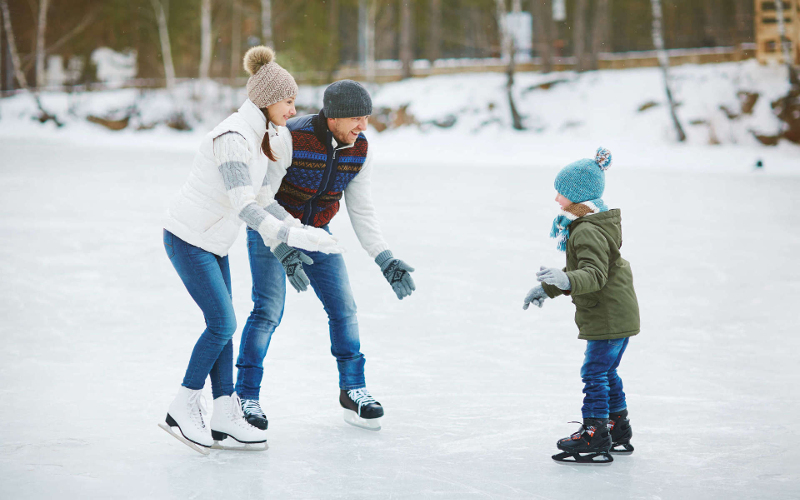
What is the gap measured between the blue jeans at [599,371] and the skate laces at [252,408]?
112cm

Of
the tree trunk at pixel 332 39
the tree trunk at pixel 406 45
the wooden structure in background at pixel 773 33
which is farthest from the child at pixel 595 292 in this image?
the tree trunk at pixel 332 39

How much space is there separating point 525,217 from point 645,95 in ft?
37.3

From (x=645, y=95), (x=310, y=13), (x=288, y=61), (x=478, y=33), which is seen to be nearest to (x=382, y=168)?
(x=645, y=95)

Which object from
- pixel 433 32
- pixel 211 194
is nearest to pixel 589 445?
pixel 211 194

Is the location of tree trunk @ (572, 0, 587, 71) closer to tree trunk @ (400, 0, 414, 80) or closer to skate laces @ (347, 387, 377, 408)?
tree trunk @ (400, 0, 414, 80)

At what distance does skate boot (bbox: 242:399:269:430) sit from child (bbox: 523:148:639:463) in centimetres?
101

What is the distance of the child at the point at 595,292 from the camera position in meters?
2.81

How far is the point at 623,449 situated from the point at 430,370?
1228 mm

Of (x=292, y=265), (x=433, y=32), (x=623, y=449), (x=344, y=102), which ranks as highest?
(x=433, y=32)

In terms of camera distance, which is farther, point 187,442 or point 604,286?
point 187,442

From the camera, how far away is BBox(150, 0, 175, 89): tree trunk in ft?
89.5

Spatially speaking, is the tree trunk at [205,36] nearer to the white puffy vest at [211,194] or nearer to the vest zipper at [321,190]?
the vest zipper at [321,190]

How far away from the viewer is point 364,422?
3.26 m

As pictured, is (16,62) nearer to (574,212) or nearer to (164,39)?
(164,39)
